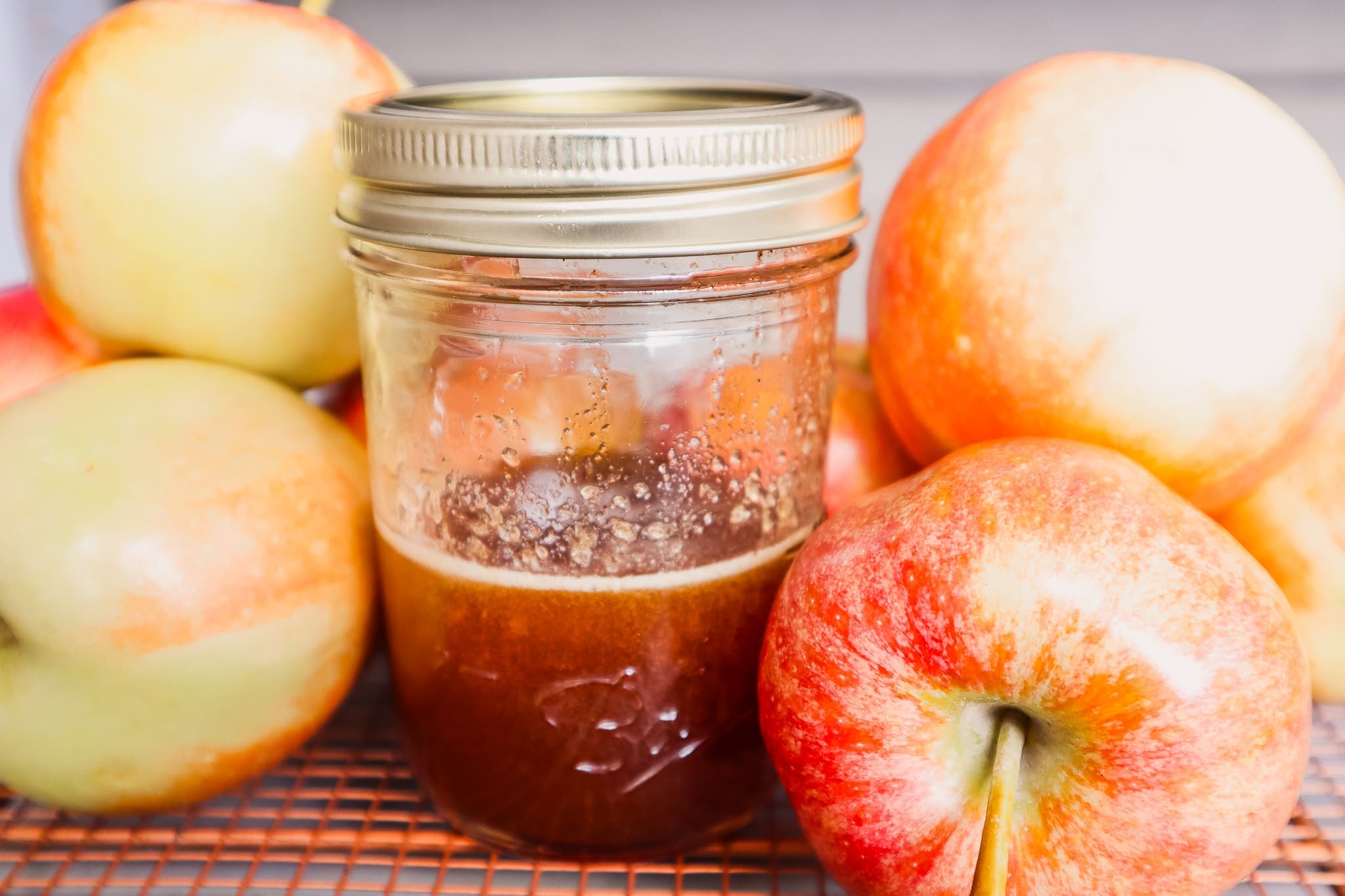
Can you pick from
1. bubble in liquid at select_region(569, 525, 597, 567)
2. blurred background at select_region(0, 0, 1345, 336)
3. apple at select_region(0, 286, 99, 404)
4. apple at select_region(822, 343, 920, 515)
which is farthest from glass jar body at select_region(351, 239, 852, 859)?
blurred background at select_region(0, 0, 1345, 336)

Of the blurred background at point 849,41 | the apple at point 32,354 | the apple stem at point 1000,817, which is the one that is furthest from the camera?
the blurred background at point 849,41

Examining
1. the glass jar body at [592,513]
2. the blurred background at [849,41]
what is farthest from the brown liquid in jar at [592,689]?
the blurred background at [849,41]

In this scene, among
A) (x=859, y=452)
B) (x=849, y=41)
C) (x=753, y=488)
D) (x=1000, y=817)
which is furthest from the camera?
(x=849, y=41)

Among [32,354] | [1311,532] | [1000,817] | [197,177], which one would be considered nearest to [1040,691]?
[1000,817]

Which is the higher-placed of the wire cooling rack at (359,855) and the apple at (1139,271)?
the apple at (1139,271)

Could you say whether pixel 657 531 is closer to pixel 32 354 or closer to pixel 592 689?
pixel 592 689

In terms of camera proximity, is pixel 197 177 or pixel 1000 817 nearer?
pixel 1000 817

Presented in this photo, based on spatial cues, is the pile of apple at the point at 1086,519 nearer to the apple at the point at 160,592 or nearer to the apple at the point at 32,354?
the apple at the point at 160,592
